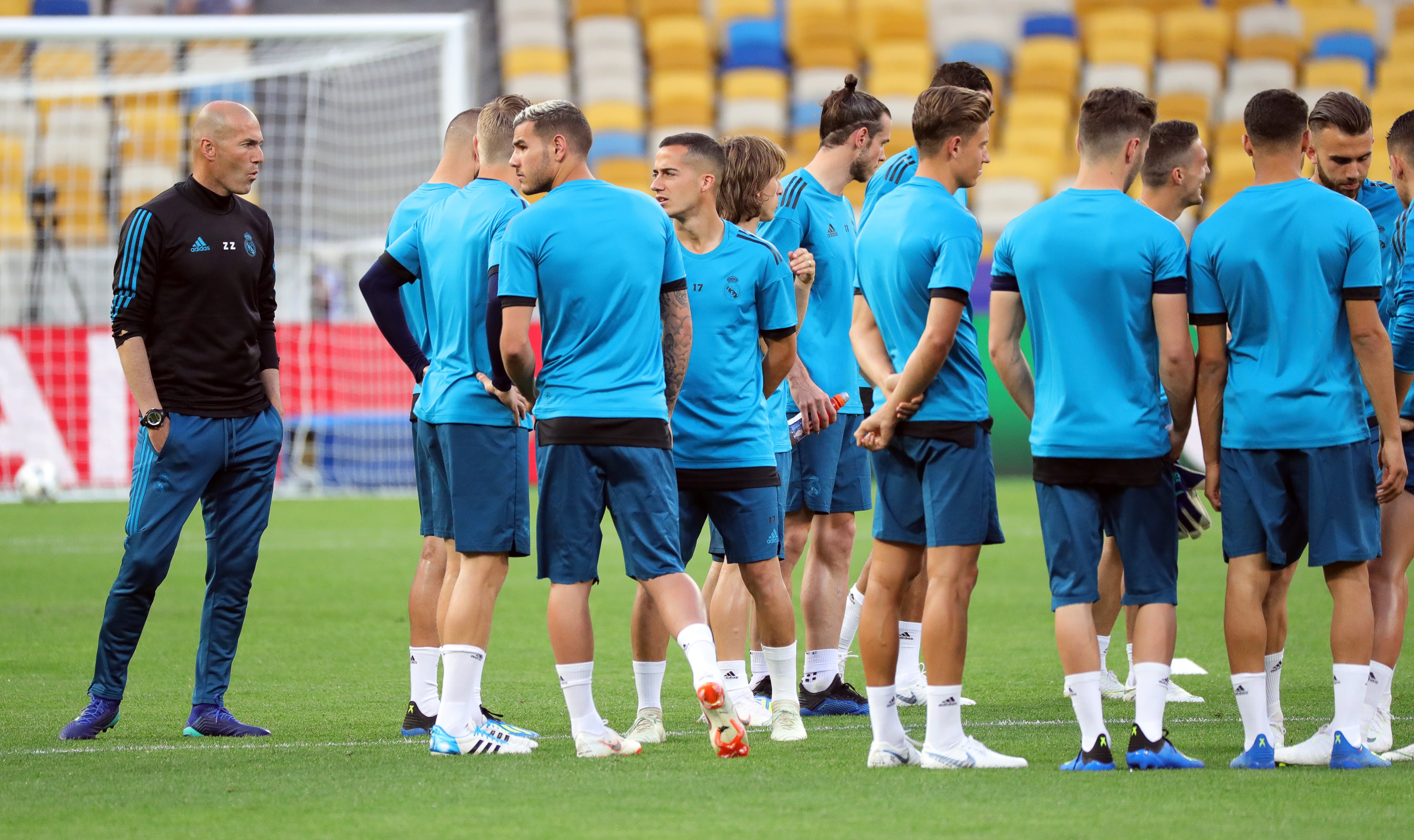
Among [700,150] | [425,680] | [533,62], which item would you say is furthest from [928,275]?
[533,62]

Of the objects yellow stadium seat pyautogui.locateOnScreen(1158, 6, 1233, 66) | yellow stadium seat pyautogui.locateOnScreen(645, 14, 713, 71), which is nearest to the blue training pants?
yellow stadium seat pyautogui.locateOnScreen(645, 14, 713, 71)

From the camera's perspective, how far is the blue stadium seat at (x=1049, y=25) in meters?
24.0

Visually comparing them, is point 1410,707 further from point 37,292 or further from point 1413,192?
point 37,292

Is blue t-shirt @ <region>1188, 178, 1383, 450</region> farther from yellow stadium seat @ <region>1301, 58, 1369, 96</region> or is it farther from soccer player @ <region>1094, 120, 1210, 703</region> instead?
yellow stadium seat @ <region>1301, 58, 1369, 96</region>

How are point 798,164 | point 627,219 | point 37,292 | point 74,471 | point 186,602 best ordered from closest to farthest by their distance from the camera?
point 627,219
point 186,602
point 74,471
point 37,292
point 798,164

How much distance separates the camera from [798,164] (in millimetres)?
22297

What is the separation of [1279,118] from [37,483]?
1388 centimetres

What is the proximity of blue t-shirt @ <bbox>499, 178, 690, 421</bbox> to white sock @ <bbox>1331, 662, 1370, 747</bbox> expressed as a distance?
87.6 inches

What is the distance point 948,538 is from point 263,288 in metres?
2.89

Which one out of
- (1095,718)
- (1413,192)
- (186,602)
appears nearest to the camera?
(1095,718)

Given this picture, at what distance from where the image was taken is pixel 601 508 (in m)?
5.08

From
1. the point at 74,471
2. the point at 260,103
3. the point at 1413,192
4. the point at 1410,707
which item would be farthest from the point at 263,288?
the point at 260,103

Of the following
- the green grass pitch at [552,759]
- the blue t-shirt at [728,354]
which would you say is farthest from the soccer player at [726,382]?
the green grass pitch at [552,759]

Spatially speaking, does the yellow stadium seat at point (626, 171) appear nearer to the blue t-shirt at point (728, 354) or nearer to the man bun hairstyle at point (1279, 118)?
the blue t-shirt at point (728, 354)
